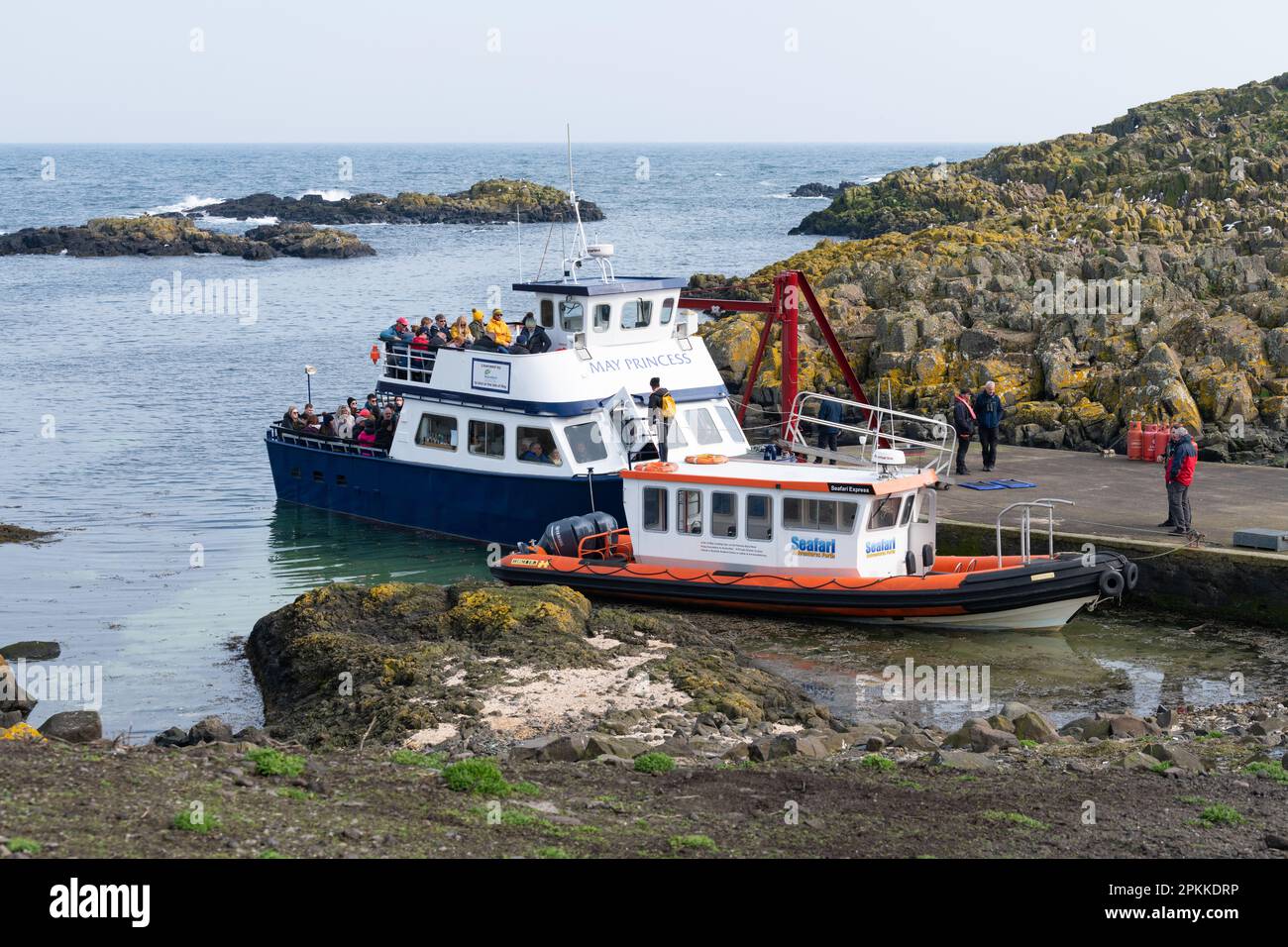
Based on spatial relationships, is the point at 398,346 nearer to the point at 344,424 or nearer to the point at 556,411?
the point at 344,424

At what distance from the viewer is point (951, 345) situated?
108 feet

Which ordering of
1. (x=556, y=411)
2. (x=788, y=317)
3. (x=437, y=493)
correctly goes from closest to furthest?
(x=556, y=411) → (x=437, y=493) → (x=788, y=317)

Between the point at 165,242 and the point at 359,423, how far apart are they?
226 ft

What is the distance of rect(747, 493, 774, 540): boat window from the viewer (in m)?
21.1

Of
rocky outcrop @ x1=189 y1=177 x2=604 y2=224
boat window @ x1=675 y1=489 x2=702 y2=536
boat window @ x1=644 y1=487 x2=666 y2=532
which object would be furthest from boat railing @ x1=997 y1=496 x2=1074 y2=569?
rocky outcrop @ x1=189 y1=177 x2=604 y2=224

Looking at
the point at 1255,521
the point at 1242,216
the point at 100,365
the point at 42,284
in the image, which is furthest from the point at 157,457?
the point at 42,284

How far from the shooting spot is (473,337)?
87.4ft

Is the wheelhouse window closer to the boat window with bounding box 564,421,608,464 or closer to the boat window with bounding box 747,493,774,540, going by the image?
the boat window with bounding box 564,421,608,464

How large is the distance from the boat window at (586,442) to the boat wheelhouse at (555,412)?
16mm

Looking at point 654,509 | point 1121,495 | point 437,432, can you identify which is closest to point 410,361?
point 437,432

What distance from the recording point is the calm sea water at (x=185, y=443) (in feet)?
70.6

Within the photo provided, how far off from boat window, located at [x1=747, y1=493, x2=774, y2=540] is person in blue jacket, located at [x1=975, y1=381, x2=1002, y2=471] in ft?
19.9

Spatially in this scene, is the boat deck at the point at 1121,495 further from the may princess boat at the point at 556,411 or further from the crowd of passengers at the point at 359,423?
the crowd of passengers at the point at 359,423
